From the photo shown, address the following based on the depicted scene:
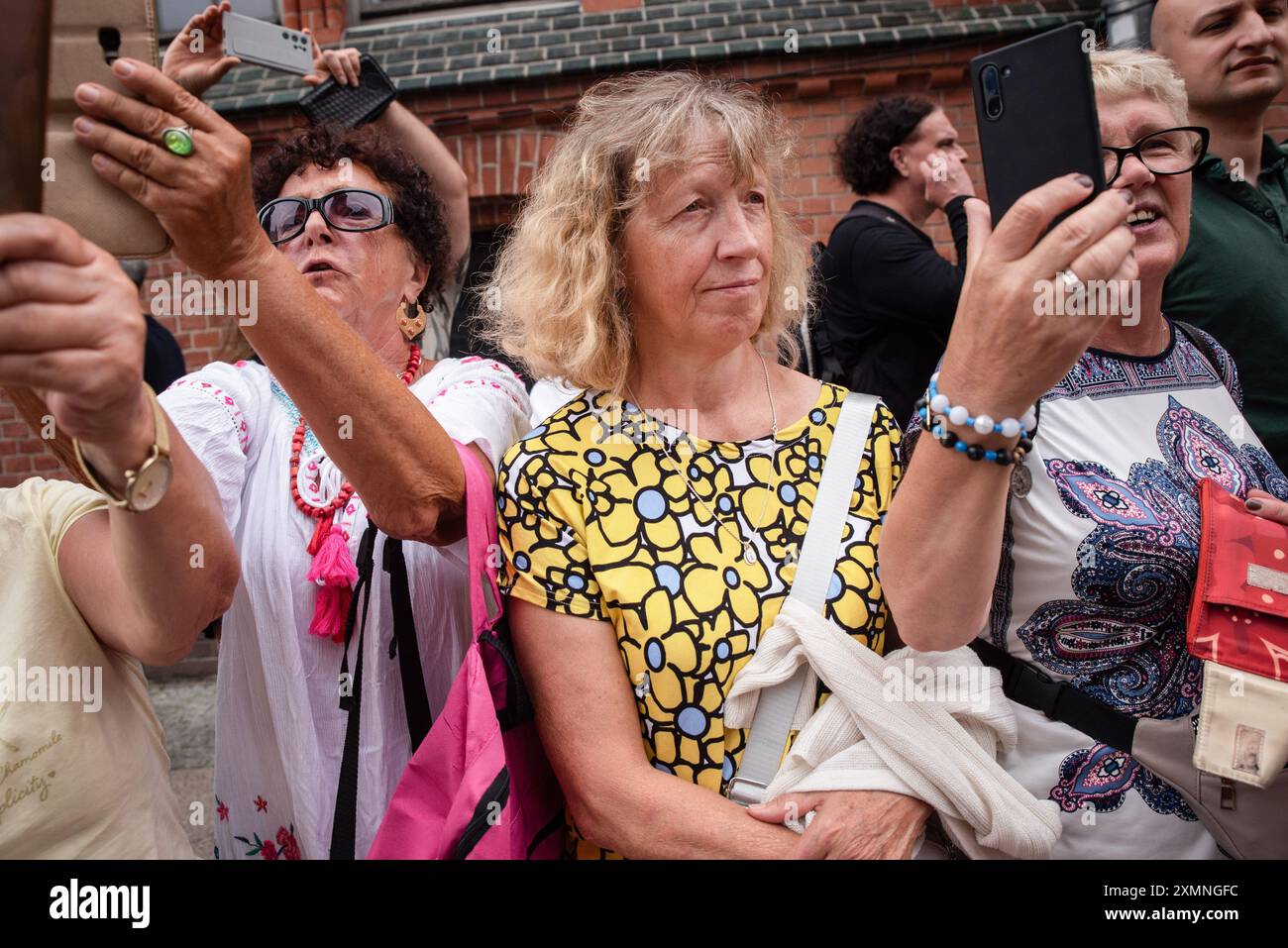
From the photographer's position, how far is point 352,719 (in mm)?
1661

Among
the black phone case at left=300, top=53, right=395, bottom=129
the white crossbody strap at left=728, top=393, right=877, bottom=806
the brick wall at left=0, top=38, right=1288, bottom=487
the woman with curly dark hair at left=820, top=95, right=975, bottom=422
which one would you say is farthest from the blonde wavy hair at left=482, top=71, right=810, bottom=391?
the brick wall at left=0, top=38, right=1288, bottom=487

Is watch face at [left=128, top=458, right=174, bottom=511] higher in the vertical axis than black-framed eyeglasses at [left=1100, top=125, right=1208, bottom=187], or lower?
lower

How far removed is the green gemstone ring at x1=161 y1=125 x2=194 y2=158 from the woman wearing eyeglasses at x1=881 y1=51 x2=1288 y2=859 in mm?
936

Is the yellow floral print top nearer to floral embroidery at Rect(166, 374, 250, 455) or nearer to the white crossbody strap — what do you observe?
the white crossbody strap

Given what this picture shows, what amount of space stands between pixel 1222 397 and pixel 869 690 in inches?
38.5

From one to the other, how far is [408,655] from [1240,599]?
4.45 feet

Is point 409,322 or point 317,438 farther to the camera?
point 409,322

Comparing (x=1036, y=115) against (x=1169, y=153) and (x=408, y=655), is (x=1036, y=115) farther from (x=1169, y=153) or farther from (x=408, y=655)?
(x=408, y=655)

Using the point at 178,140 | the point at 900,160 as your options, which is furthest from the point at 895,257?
the point at 178,140

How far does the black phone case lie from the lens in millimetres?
2629

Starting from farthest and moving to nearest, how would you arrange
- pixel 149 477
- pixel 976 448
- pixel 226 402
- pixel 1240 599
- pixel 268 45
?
pixel 268 45 < pixel 226 402 < pixel 1240 599 < pixel 976 448 < pixel 149 477

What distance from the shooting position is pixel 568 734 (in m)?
1.55

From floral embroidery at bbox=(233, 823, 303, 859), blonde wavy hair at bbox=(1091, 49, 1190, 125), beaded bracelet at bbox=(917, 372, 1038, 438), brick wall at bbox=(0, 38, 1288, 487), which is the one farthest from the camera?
brick wall at bbox=(0, 38, 1288, 487)

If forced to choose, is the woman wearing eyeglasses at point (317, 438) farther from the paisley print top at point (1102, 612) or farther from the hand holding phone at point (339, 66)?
the paisley print top at point (1102, 612)
